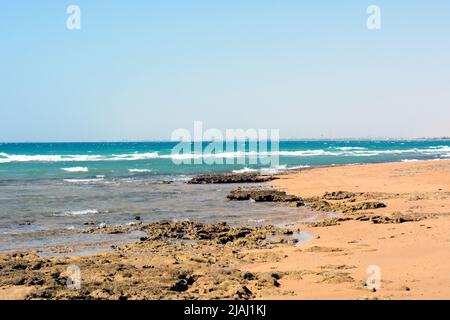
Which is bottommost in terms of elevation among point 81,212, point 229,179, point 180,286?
point 81,212

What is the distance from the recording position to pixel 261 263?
12086 mm

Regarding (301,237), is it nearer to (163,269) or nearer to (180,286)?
(163,269)

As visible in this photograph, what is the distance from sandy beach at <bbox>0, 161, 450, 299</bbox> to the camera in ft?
31.4

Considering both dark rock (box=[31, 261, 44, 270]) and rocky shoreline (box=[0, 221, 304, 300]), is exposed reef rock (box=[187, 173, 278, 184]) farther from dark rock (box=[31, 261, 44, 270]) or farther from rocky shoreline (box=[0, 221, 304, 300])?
dark rock (box=[31, 261, 44, 270])

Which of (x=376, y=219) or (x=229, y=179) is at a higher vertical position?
(x=376, y=219)

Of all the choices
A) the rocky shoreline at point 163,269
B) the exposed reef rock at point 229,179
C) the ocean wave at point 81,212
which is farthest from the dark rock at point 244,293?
the exposed reef rock at point 229,179

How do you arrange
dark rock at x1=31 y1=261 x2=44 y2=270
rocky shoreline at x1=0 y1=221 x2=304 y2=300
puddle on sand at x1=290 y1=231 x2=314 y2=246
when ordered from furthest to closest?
1. puddle on sand at x1=290 y1=231 x2=314 y2=246
2. dark rock at x1=31 y1=261 x2=44 y2=270
3. rocky shoreline at x1=0 y1=221 x2=304 y2=300

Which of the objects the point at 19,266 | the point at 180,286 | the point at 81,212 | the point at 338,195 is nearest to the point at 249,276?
the point at 180,286

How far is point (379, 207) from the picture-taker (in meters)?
21.2

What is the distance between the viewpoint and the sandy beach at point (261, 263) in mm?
9578

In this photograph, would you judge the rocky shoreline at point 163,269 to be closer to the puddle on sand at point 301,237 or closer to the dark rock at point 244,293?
the dark rock at point 244,293

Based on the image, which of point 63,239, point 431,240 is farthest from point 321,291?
point 63,239

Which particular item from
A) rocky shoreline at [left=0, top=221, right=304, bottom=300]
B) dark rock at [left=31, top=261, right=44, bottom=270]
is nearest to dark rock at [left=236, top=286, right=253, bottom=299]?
rocky shoreline at [left=0, top=221, right=304, bottom=300]
